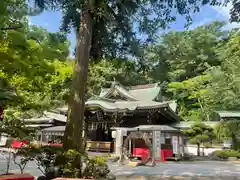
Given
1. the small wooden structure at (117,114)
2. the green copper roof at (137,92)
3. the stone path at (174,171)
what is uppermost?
the green copper roof at (137,92)

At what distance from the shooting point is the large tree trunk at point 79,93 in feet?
21.0

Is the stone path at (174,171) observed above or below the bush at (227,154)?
below

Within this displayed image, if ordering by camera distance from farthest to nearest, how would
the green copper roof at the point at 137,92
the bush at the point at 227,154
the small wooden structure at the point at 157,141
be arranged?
the green copper roof at the point at 137,92 → the bush at the point at 227,154 → the small wooden structure at the point at 157,141

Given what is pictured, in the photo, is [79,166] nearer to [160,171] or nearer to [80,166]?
[80,166]

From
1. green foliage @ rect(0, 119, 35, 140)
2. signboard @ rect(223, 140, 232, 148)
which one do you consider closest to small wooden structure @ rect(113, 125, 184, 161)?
signboard @ rect(223, 140, 232, 148)

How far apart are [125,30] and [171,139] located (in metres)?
10.9

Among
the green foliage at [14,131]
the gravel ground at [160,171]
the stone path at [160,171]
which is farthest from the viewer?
the gravel ground at [160,171]

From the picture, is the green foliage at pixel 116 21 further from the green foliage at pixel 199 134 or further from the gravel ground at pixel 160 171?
the green foliage at pixel 199 134

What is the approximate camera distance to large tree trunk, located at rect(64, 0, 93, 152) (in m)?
6.41

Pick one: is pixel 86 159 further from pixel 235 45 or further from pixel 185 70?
pixel 185 70

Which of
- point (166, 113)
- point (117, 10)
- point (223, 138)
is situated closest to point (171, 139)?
point (166, 113)

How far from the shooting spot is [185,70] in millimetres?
37562

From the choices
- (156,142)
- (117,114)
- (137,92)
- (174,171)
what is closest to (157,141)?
(156,142)

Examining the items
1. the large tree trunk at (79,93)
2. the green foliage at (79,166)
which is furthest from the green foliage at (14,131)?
the large tree trunk at (79,93)
